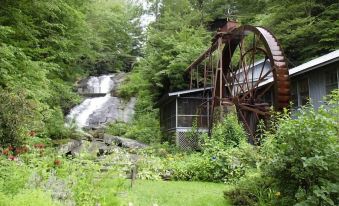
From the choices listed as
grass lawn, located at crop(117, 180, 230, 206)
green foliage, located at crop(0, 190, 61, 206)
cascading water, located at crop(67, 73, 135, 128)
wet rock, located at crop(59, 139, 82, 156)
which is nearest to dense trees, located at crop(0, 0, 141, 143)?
wet rock, located at crop(59, 139, 82, 156)

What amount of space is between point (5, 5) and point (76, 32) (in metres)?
6.21

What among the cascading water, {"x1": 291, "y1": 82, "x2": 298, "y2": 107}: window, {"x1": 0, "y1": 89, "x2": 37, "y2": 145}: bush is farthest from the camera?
the cascading water

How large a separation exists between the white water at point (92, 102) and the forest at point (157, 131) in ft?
6.39

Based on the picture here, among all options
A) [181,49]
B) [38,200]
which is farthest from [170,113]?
[38,200]

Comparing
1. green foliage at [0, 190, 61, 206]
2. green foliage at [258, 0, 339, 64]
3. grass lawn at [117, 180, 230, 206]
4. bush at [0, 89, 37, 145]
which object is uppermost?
green foliage at [258, 0, 339, 64]

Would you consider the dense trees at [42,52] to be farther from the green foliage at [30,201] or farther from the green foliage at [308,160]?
the green foliage at [308,160]

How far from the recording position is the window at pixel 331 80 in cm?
1382

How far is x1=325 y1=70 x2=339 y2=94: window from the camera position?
13.8 meters

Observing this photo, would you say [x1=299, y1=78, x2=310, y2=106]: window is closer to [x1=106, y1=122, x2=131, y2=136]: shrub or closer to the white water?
[x1=106, y1=122, x2=131, y2=136]: shrub

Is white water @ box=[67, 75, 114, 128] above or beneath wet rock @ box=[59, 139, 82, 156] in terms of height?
above

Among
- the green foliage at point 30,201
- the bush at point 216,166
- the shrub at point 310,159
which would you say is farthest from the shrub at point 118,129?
the green foliage at point 30,201

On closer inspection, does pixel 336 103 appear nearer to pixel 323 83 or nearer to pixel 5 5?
pixel 323 83

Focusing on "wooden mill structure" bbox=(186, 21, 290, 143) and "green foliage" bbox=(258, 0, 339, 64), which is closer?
"wooden mill structure" bbox=(186, 21, 290, 143)

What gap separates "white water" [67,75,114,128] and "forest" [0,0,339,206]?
76.7 inches
